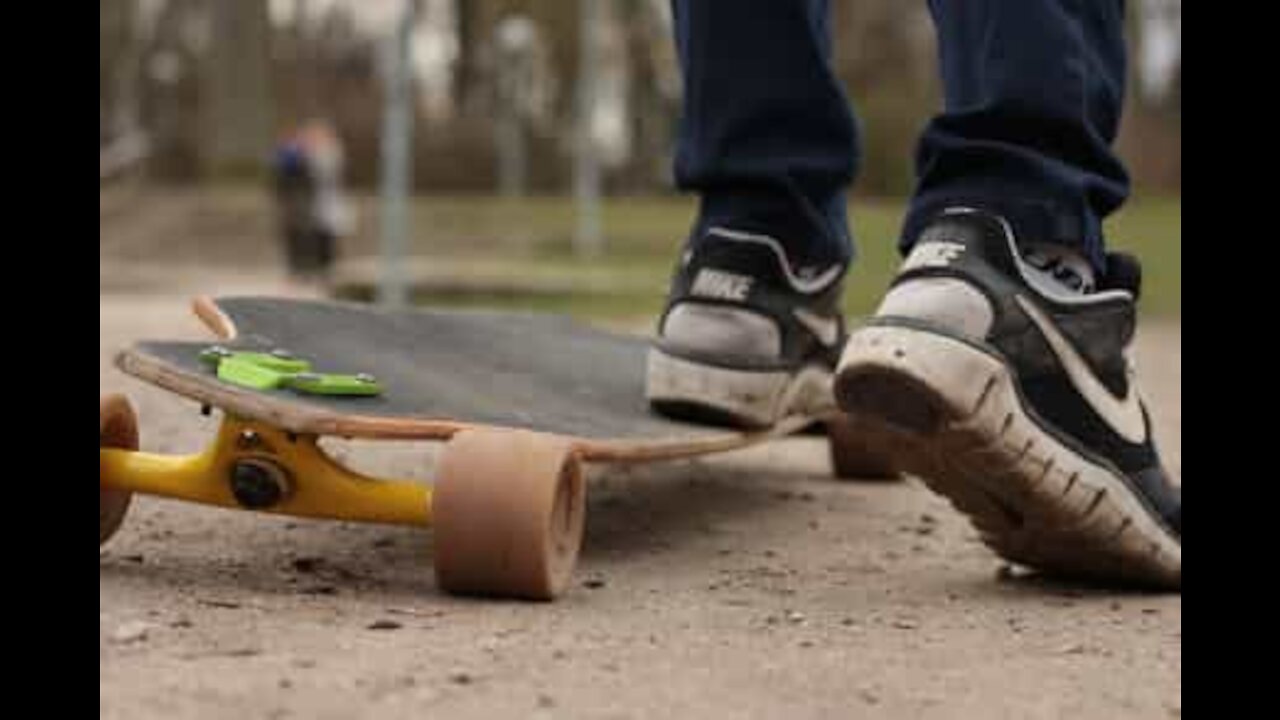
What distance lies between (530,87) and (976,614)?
23.0 meters

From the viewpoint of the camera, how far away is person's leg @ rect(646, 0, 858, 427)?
187cm

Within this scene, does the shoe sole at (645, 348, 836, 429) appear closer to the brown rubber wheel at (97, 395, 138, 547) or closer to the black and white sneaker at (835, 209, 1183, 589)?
the black and white sneaker at (835, 209, 1183, 589)

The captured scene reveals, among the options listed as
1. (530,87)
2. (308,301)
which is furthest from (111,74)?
(308,301)

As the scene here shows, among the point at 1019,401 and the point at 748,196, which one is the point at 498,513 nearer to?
the point at 1019,401

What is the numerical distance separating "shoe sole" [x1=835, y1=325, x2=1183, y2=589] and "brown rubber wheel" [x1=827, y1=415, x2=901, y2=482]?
0.81 metres

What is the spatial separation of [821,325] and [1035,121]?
1.70ft

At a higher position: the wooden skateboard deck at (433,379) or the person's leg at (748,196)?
the person's leg at (748,196)

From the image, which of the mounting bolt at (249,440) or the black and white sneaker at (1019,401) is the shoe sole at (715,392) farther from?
the mounting bolt at (249,440)

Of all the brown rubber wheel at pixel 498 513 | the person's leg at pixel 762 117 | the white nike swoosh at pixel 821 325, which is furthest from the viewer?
the white nike swoosh at pixel 821 325

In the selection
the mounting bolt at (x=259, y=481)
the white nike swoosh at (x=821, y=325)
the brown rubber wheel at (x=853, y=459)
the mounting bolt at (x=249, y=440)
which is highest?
the white nike swoosh at (x=821, y=325)

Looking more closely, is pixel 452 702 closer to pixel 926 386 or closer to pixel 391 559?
pixel 926 386

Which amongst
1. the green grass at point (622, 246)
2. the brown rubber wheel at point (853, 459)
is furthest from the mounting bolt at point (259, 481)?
the green grass at point (622, 246)

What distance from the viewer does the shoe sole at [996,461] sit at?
1.46 meters

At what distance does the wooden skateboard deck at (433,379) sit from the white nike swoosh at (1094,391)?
0.38 meters
